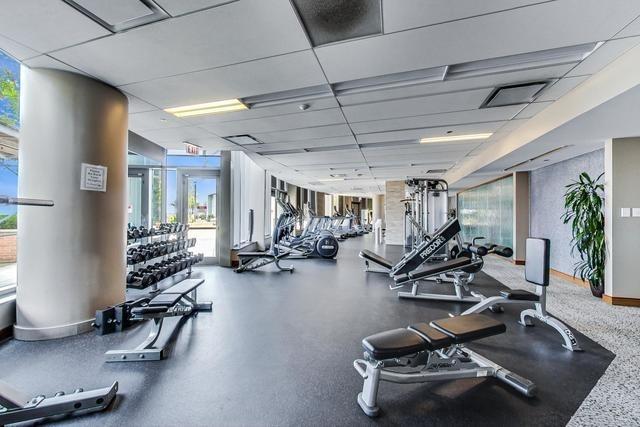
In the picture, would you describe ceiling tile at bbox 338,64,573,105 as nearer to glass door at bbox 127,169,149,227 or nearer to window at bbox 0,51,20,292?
window at bbox 0,51,20,292

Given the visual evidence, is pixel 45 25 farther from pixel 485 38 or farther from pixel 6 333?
pixel 485 38

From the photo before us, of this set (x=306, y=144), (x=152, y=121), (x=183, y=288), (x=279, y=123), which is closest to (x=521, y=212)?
(x=306, y=144)

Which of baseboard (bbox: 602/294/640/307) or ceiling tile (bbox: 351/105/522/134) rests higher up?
ceiling tile (bbox: 351/105/522/134)

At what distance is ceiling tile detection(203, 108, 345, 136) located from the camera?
372 centimetres

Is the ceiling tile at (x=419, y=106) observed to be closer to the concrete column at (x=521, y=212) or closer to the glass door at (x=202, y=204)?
the glass door at (x=202, y=204)

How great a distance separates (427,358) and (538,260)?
65.3 inches

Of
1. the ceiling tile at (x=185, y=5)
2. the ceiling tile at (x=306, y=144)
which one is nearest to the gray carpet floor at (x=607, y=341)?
the ceiling tile at (x=185, y=5)

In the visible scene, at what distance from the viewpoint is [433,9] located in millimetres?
1811

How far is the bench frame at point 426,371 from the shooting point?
1.67 metres

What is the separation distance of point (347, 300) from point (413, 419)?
7.41 ft

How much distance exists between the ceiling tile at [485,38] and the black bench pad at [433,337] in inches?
81.6

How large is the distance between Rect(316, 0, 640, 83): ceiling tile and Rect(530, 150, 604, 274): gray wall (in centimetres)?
320

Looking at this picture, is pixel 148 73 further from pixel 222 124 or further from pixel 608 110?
pixel 608 110

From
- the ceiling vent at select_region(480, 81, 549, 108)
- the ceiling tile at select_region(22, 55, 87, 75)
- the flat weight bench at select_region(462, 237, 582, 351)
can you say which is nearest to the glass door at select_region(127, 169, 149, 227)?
the ceiling tile at select_region(22, 55, 87, 75)
